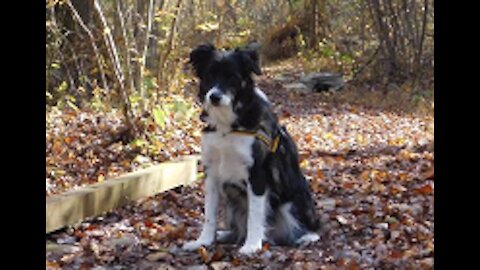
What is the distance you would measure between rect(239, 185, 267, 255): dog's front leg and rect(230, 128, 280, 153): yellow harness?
1.14ft

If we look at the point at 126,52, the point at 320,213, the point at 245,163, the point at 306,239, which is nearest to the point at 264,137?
the point at 245,163

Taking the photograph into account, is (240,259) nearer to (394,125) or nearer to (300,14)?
(394,125)

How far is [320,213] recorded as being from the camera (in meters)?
6.31

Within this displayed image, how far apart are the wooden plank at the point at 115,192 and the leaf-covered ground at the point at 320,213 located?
100mm

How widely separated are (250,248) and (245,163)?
636 millimetres

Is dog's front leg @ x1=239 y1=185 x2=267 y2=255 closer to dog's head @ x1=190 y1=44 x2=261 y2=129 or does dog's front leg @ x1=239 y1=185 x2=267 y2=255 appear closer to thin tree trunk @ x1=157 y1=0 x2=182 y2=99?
dog's head @ x1=190 y1=44 x2=261 y2=129

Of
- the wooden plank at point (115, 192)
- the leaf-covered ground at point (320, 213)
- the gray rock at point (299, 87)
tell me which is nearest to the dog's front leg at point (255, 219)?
the leaf-covered ground at point (320, 213)

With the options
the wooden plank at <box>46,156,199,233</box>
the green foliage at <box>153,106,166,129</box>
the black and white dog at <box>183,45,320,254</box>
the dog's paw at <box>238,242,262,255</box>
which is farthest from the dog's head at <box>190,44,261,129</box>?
the green foliage at <box>153,106,166,129</box>

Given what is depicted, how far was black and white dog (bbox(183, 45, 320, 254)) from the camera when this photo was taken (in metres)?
5.07

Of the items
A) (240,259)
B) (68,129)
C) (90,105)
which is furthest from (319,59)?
(240,259)

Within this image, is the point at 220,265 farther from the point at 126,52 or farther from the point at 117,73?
the point at 126,52

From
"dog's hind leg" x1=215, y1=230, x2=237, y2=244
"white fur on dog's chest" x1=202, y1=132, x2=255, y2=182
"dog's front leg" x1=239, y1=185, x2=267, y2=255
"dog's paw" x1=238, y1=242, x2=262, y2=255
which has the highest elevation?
"white fur on dog's chest" x1=202, y1=132, x2=255, y2=182

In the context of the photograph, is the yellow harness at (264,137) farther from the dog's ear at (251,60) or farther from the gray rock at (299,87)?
the gray rock at (299,87)

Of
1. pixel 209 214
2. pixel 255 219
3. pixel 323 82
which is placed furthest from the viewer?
pixel 323 82
